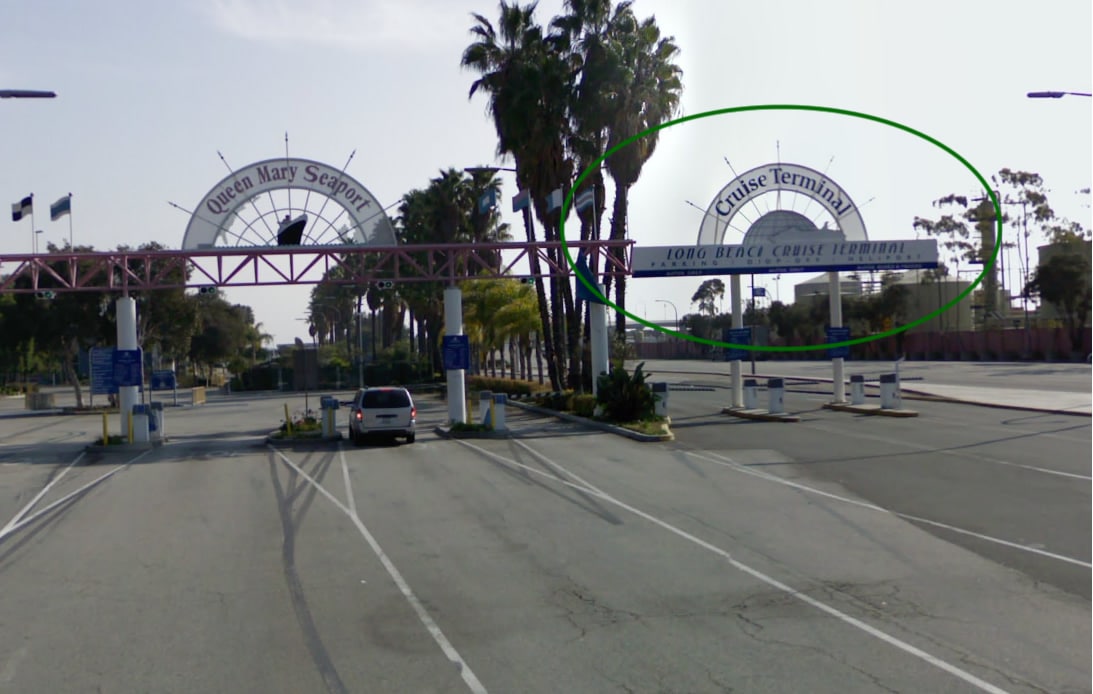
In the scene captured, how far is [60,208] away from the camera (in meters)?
32.5

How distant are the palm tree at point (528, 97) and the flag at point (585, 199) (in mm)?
889

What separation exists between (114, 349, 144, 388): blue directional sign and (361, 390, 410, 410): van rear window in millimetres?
7392

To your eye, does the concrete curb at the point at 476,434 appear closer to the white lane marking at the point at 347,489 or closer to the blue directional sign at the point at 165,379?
the white lane marking at the point at 347,489

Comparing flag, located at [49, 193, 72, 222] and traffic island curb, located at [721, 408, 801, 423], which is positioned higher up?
flag, located at [49, 193, 72, 222]

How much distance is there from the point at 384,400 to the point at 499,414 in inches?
134

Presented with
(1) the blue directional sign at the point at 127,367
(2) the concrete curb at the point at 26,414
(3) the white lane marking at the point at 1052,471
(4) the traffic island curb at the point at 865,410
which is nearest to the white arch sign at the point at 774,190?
(4) the traffic island curb at the point at 865,410

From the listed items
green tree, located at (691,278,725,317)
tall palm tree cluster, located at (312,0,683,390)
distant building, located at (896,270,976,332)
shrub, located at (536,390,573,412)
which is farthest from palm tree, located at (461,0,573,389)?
green tree, located at (691,278,725,317)

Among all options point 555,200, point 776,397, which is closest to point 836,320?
point 776,397

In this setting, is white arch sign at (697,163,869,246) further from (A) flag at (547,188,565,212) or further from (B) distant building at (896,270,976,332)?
(B) distant building at (896,270,976,332)

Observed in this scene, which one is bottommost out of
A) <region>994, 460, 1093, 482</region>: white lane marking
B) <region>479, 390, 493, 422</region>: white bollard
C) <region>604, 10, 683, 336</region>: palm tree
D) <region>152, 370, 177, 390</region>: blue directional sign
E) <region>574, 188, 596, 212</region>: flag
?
<region>994, 460, 1093, 482</region>: white lane marking

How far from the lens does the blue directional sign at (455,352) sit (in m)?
30.6

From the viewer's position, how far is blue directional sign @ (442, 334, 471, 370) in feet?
101

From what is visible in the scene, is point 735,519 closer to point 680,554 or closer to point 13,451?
point 680,554

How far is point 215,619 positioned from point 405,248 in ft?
70.1
